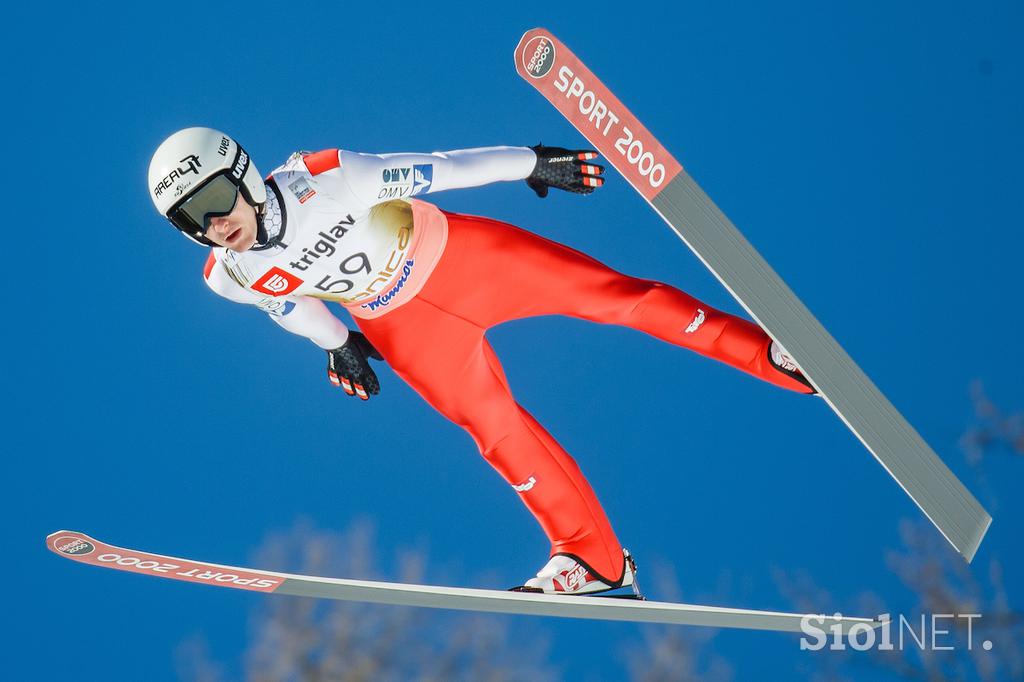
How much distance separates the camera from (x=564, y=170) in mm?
3078

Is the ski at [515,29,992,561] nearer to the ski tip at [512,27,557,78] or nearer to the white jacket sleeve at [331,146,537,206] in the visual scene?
the ski tip at [512,27,557,78]

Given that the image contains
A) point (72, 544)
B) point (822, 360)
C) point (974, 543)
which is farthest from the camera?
point (72, 544)

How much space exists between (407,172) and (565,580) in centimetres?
100

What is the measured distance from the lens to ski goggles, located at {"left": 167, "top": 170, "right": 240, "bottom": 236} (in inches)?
107

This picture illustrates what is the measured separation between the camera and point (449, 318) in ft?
10.1

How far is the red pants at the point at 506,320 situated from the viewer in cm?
306

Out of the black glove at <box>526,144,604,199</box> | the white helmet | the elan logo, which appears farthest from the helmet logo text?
the black glove at <box>526,144,604,199</box>

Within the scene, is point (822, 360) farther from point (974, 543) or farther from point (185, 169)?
point (185, 169)

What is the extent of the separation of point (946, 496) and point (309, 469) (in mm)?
2122

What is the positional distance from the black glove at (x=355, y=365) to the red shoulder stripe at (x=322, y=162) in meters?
0.48

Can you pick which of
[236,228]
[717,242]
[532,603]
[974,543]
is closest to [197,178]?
[236,228]

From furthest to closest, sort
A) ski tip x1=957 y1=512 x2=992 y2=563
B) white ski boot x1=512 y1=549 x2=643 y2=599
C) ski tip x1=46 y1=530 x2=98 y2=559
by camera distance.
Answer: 1. ski tip x1=46 y1=530 x2=98 y2=559
2. white ski boot x1=512 y1=549 x2=643 y2=599
3. ski tip x1=957 y1=512 x2=992 y2=563

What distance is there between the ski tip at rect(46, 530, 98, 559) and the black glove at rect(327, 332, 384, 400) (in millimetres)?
725

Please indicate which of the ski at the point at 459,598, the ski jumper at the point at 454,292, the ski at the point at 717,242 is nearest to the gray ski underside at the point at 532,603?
the ski at the point at 459,598
